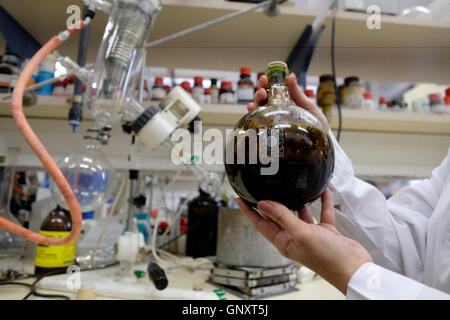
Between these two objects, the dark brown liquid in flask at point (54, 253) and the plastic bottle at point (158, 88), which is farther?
the plastic bottle at point (158, 88)

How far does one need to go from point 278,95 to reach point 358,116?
2.49 ft

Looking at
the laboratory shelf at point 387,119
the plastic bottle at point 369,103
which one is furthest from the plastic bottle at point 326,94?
the plastic bottle at point 369,103

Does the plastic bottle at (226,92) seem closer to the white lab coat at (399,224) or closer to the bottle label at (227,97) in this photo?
the bottle label at (227,97)

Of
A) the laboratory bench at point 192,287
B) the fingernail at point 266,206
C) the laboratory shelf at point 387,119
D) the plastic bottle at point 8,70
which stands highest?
the plastic bottle at point 8,70

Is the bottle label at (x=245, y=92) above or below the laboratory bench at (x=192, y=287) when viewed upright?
above

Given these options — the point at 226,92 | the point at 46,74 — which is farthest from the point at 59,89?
the point at 226,92

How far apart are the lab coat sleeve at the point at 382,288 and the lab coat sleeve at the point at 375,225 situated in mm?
291

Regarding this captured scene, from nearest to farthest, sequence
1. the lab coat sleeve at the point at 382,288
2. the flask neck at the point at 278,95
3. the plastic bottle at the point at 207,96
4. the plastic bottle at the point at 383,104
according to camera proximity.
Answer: the lab coat sleeve at the point at 382,288 < the flask neck at the point at 278,95 < the plastic bottle at the point at 207,96 < the plastic bottle at the point at 383,104

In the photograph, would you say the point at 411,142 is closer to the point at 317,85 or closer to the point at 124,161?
the point at 317,85

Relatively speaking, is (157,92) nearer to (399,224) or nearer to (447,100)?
(399,224)

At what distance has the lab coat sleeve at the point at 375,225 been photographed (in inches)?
23.0

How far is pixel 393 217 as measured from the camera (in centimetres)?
66

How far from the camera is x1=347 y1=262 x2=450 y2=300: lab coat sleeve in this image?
0.94 ft

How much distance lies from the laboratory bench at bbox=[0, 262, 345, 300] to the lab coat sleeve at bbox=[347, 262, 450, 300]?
1.15 feet
